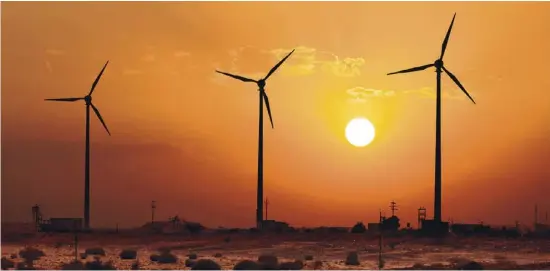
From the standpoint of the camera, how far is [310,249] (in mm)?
107312

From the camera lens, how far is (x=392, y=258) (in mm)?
93250

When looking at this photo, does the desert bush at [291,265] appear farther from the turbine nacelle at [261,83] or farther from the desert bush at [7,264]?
the turbine nacelle at [261,83]

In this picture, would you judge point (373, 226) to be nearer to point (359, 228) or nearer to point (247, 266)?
point (359, 228)

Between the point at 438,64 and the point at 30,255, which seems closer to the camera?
the point at 30,255

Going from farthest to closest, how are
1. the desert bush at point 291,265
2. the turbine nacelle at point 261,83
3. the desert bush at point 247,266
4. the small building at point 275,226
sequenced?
the small building at point 275,226, the turbine nacelle at point 261,83, the desert bush at point 291,265, the desert bush at point 247,266

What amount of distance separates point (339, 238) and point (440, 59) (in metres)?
27.9

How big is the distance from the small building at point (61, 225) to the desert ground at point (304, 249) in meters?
14.3

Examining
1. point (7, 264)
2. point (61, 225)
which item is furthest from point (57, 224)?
point (7, 264)

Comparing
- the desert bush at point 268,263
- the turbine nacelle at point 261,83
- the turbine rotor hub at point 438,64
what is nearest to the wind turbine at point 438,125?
the turbine rotor hub at point 438,64

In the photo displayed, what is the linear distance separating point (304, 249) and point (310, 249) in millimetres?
724

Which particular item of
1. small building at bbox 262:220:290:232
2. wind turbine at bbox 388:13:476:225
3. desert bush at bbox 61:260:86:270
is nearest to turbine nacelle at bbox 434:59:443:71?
wind turbine at bbox 388:13:476:225

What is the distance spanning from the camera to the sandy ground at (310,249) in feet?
289

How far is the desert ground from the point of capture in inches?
3420

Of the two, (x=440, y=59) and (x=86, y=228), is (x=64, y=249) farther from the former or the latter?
(x=440, y=59)
